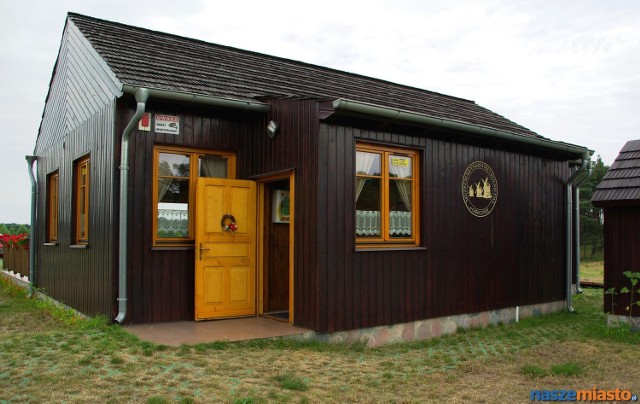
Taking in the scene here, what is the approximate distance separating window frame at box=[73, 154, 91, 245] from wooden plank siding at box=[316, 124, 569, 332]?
4.10 m

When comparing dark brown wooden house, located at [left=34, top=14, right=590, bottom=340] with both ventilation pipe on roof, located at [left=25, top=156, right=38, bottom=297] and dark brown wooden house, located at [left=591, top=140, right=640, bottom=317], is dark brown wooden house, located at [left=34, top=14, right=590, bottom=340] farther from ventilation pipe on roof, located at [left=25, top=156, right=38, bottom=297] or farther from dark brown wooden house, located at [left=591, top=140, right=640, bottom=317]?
ventilation pipe on roof, located at [left=25, top=156, right=38, bottom=297]

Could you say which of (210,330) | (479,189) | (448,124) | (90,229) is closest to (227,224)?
(210,330)

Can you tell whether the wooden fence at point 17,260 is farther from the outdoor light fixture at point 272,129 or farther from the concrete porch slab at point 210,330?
the outdoor light fixture at point 272,129

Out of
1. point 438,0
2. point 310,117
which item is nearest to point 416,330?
point 310,117

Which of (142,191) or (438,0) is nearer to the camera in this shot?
(142,191)

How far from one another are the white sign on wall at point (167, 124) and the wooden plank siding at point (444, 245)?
2095 millimetres

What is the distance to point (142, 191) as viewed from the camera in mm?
7984

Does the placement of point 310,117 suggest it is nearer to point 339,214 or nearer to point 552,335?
point 339,214

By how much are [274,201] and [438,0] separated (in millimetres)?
4182

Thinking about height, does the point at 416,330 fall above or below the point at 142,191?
below

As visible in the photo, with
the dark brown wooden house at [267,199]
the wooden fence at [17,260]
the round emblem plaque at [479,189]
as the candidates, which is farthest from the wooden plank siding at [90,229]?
the round emblem plaque at [479,189]

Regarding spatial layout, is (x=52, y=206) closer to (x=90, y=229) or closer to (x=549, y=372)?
(x=90, y=229)

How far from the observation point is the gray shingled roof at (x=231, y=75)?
8.41m

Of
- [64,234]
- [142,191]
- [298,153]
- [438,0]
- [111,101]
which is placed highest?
[438,0]
